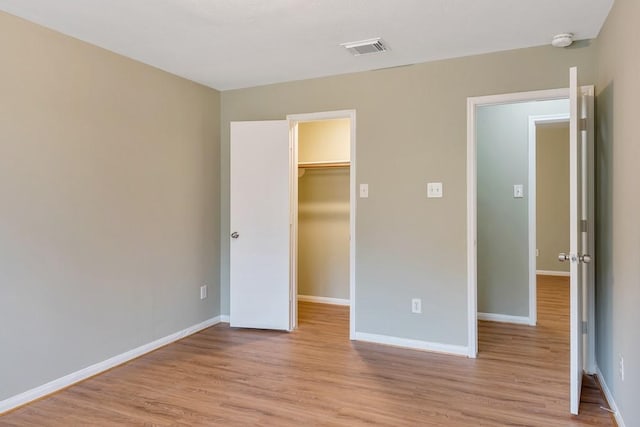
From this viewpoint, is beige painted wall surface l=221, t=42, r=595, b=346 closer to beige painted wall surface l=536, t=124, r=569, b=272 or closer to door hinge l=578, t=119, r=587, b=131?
door hinge l=578, t=119, r=587, b=131

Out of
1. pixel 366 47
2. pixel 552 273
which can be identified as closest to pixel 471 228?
pixel 366 47

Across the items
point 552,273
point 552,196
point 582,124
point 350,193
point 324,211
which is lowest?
point 552,273

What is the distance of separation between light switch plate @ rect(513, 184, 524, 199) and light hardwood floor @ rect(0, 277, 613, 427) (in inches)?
54.1

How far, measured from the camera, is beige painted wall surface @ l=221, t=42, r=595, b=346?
3291 millimetres

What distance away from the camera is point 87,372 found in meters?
2.92

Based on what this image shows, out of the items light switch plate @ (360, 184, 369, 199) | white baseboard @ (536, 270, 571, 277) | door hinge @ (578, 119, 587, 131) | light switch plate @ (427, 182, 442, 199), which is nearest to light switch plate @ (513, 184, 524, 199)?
light switch plate @ (427, 182, 442, 199)

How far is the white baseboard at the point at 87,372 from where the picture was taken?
248 cm

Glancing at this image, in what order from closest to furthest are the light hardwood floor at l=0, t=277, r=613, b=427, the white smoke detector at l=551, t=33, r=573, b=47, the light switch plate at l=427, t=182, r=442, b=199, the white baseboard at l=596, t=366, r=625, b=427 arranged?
the white baseboard at l=596, t=366, r=625, b=427, the light hardwood floor at l=0, t=277, r=613, b=427, the white smoke detector at l=551, t=33, r=573, b=47, the light switch plate at l=427, t=182, r=442, b=199

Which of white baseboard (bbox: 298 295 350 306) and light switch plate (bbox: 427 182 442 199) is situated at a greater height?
light switch plate (bbox: 427 182 442 199)

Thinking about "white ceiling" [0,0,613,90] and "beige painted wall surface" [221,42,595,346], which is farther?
"beige painted wall surface" [221,42,595,346]

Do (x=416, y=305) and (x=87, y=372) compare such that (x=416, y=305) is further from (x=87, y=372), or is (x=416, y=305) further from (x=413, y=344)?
(x=87, y=372)

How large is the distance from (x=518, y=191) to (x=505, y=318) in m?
1.31

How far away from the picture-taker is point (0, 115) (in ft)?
7.96

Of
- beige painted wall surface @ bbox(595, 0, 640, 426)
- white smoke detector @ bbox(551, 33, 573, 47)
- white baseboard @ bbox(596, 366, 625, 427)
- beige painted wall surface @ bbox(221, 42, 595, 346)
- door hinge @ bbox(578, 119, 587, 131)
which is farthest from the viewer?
beige painted wall surface @ bbox(221, 42, 595, 346)
